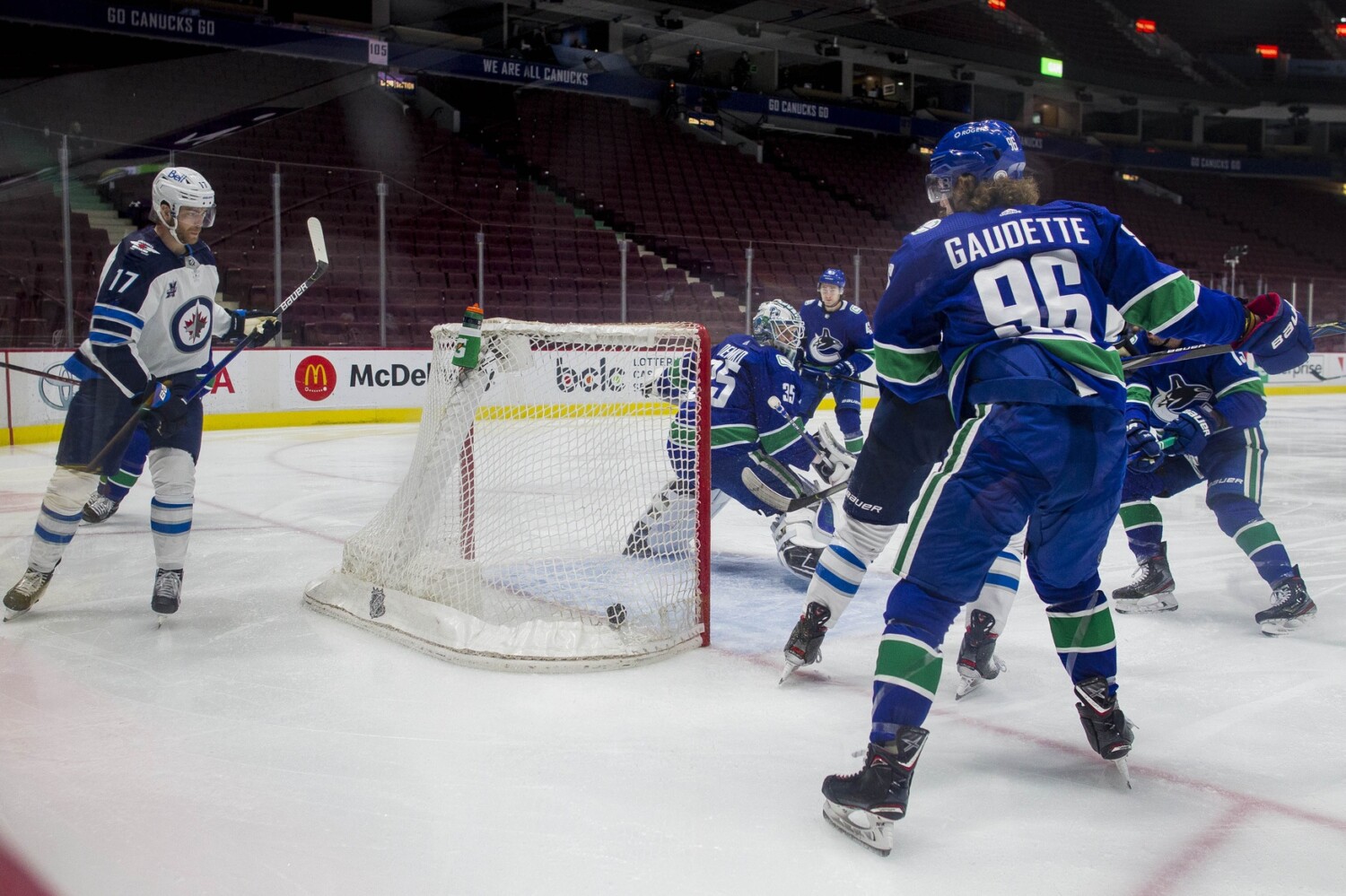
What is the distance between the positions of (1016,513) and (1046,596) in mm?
306

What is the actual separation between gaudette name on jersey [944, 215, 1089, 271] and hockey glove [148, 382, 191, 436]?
2.19 metres

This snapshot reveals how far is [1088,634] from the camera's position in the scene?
6.40 ft

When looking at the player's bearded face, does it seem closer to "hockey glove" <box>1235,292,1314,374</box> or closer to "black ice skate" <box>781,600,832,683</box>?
"black ice skate" <box>781,600,832,683</box>

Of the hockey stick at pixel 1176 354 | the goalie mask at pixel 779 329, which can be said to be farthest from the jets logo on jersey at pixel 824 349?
the hockey stick at pixel 1176 354

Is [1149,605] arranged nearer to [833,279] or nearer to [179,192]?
[179,192]

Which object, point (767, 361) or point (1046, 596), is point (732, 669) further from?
point (767, 361)

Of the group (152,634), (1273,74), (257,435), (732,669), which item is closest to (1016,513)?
(732,669)

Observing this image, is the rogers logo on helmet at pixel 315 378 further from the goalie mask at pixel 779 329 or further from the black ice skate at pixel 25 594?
the goalie mask at pixel 779 329

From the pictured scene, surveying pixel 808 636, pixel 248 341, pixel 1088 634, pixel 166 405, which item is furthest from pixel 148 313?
pixel 1088 634

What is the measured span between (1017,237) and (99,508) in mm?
4023

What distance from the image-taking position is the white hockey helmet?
299 centimetres

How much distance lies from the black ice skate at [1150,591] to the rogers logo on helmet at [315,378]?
6.82 meters

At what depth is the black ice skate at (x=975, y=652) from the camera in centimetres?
252

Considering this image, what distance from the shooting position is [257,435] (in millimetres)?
7898
